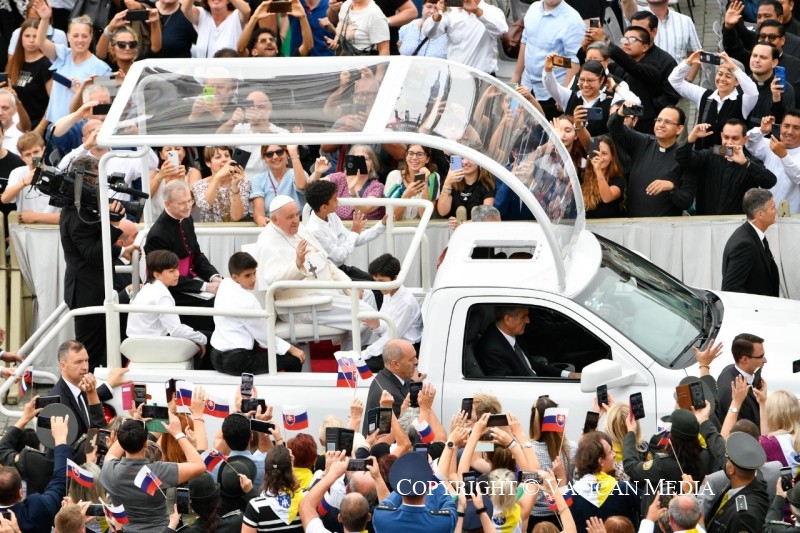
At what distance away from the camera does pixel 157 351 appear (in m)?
10.1

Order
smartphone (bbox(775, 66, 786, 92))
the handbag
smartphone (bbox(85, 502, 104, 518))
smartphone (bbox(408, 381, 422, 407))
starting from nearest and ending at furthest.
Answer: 1. smartphone (bbox(85, 502, 104, 518))
2. smartphone (bbox(408, 381, 422, 407))
3. smartphone (bbox(775, 66, 786, 92))
4. the handbag

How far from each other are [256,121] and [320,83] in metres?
0.61

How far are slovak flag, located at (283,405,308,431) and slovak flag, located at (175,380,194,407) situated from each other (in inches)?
25.0

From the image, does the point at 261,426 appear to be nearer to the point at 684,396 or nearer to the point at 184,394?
the point at 184,394

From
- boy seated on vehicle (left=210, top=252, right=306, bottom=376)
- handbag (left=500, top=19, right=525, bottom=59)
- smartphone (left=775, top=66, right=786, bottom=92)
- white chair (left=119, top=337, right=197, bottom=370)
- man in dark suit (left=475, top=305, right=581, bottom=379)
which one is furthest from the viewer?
handbag (left=500, top=19, right=525, bottom=59)

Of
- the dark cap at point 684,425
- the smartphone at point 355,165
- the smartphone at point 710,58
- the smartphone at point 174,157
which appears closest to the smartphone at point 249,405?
the dark cap at point 684,425

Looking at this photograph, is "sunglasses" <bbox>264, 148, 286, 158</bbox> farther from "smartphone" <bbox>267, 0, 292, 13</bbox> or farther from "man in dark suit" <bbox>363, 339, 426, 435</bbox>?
"man in dark suit" <bbox>363, 339, 426, 435</bbox>

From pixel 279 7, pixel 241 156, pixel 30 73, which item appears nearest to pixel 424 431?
pixel 241 156

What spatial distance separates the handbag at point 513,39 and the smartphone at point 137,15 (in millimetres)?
3649

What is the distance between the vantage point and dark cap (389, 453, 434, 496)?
731cm

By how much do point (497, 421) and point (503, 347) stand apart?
5.32 ft

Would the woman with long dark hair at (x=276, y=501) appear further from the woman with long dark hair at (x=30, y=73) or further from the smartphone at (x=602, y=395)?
the woman with long dark hair at (x=30, y=73)

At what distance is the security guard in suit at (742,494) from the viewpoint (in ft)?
24.5

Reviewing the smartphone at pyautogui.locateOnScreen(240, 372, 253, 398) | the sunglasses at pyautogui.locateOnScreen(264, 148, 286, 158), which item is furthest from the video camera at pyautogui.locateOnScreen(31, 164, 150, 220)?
the sunglasses at pyautogui.locateOnScreen(264, 148, 286, 158)
